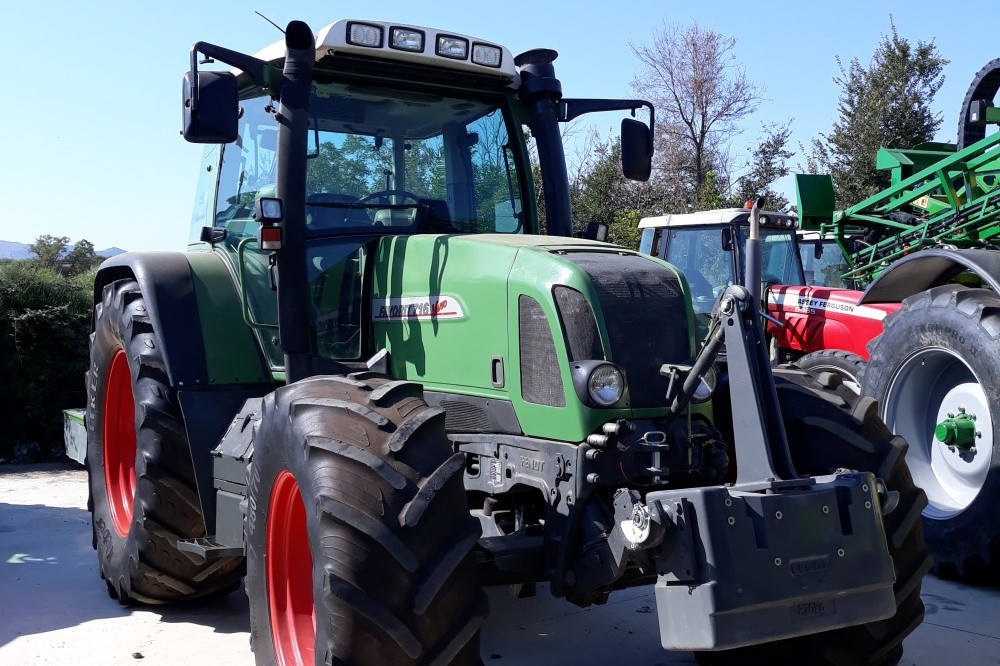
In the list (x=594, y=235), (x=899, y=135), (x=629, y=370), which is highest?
(x=899, y=135)

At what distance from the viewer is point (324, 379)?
3697 millimetres

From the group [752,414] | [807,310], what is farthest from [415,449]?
[807,310]

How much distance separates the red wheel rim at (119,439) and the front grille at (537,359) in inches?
116

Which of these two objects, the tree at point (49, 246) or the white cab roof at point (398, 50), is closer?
the white cab roof at point (398, 50)

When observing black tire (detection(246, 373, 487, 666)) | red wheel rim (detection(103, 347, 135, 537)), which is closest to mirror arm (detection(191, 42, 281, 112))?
black tire (detection(246, 373, 487, 666))

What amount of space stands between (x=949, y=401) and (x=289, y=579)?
412 cm

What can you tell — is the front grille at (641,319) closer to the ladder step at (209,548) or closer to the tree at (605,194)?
the ladder step at (209,548)

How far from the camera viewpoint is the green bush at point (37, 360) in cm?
993

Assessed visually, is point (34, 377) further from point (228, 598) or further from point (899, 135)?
point (899, 135)

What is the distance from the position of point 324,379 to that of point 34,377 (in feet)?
24.6

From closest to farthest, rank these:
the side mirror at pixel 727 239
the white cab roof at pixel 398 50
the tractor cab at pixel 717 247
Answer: the white cab roof at pixel 398 50 → the side mirror at pixel 727 239 → the tractor cab at pixel 717 247

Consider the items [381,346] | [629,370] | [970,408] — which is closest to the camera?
[629,370]

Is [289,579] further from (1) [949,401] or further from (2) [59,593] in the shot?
(1) [949,401]

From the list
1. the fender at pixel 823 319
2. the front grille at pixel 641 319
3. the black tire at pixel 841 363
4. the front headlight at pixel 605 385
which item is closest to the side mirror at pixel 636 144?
the front grille at pixel 641 319
